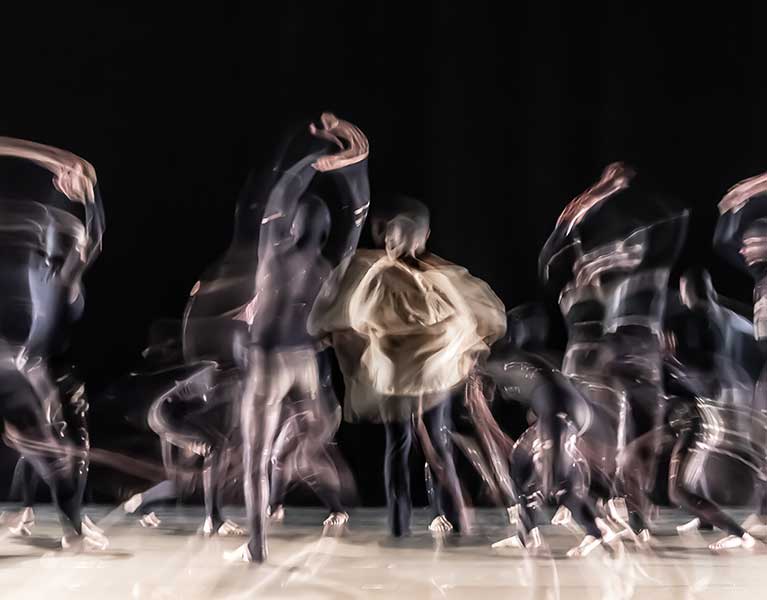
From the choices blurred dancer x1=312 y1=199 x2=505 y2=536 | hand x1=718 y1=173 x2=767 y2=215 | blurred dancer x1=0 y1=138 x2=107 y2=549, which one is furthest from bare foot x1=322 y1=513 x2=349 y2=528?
hand x1=718 y1=173 x2=767 y2=215

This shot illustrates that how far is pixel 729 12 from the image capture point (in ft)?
12.5

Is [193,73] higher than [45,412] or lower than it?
higher

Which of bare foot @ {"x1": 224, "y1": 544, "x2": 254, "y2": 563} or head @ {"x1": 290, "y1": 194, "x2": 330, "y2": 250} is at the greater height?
head @ {"x1": 290, "y1": 194, "x2": 330, "y2": 250}

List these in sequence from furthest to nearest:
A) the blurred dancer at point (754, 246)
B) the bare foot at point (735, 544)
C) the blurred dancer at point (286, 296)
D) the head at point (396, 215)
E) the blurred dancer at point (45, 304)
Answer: the blurred dancer at point (754, 246) → the head at point (396, 215) → the bare foot at point (735, 544) → the blurred dancer at point (45, 304) → the blurred dancer at point (286, 296)

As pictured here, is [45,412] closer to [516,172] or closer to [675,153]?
[516,172]

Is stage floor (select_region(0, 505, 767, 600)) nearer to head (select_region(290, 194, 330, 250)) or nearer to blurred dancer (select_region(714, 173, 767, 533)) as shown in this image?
blurred dancer (select_region(714, 173, 767, 533))

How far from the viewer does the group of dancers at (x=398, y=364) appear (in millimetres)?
2506

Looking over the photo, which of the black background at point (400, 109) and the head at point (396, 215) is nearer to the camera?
the head at point (396, 215)

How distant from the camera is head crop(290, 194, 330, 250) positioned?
2406 mm

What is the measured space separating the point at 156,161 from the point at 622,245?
2206 mm

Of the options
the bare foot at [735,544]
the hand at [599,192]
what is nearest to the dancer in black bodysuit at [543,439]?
the bare foot at [735,544]

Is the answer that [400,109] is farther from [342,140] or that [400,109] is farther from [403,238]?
[403,238]

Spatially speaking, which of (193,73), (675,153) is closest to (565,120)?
(675,153)

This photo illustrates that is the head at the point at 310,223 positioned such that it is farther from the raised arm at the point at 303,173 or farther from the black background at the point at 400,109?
the black background at the point at 400,109
